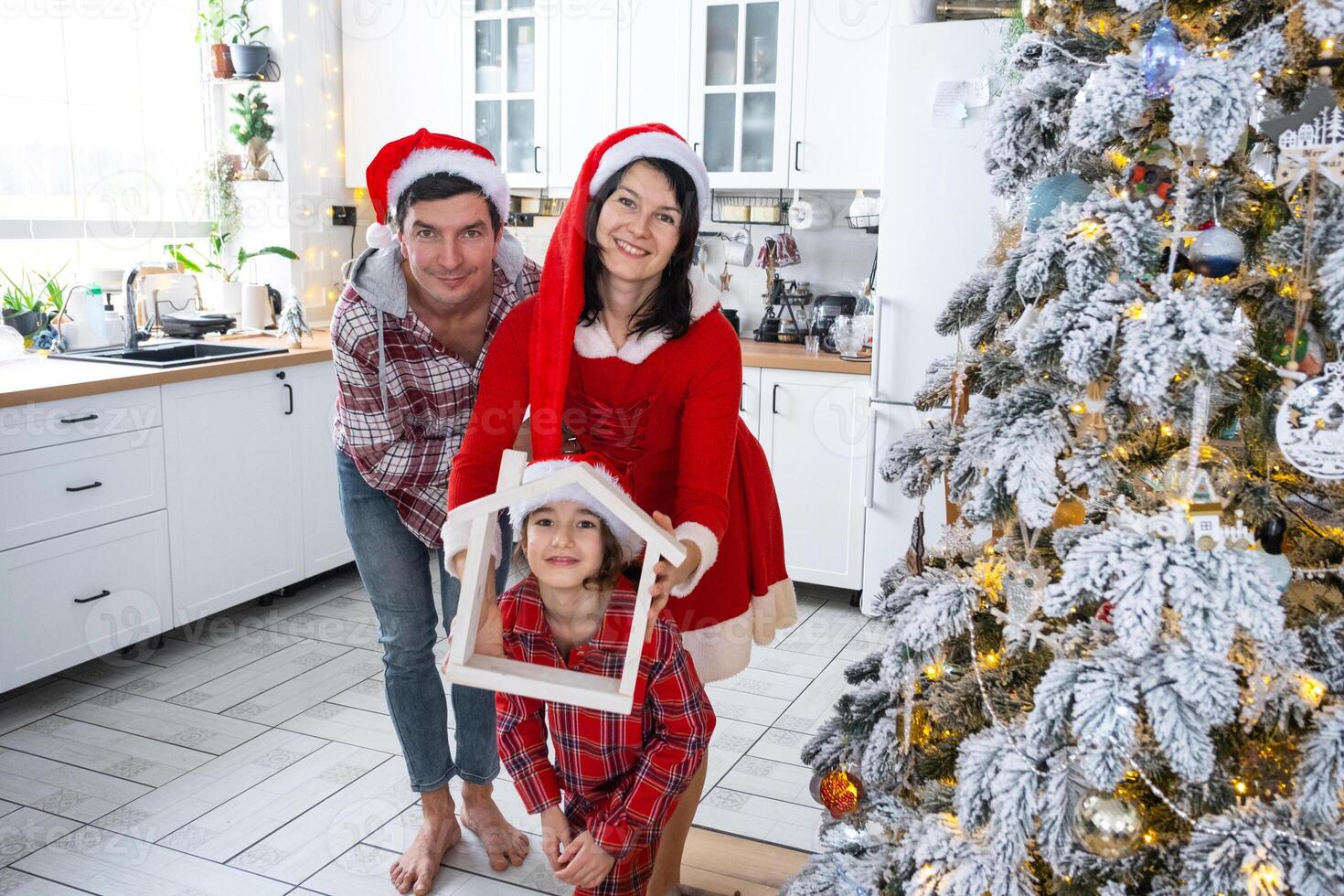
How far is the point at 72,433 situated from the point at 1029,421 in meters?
2.31

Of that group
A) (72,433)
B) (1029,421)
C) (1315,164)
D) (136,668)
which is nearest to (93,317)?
(72,433)

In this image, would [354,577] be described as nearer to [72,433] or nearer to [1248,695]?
[72,433]

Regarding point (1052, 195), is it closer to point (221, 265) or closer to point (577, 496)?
point (577, 496)

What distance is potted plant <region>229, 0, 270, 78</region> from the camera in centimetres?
359

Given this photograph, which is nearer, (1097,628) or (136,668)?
(1097,628)

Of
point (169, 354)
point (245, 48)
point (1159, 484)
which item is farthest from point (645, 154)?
point (245, 48)

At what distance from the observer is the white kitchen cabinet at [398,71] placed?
3789mm

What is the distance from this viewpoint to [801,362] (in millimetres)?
3275

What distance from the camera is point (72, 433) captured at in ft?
8.37

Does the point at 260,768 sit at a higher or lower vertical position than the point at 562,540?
lower

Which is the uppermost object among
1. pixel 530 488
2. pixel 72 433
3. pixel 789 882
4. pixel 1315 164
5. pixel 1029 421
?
pixel 1315 164

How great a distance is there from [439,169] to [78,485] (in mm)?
1470

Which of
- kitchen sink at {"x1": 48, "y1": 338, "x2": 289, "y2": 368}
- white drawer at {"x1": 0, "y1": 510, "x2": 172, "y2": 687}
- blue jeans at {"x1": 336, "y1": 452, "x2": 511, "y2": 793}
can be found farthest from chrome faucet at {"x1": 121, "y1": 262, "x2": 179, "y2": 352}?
blue jeans at {"x1": 336, "y1": 452, "x2": 511, "y2": 793}

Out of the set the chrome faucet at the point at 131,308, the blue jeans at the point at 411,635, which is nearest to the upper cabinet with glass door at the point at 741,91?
the chrome faucet at the point at 131,308
